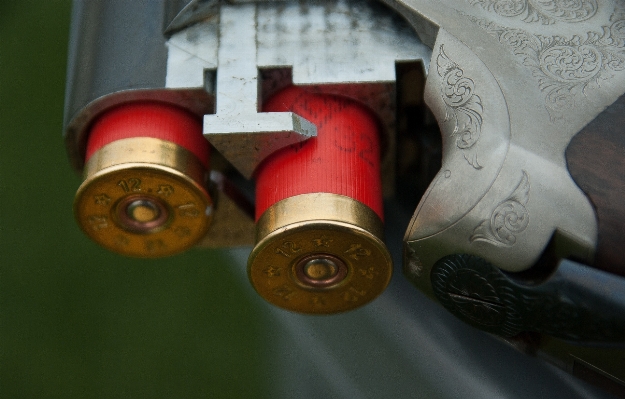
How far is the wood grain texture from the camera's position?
84 cm

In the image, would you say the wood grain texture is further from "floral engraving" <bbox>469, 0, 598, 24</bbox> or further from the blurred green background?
the blurred green background

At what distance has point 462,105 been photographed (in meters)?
0.92

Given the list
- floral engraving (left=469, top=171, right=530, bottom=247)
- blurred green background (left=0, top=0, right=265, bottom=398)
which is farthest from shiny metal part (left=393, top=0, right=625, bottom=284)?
blurred green background (left=0, top=0, right=265, bottom=398)

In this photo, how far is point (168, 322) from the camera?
1.37 metres

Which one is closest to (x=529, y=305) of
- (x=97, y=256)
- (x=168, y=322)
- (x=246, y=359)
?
(x=246, y=359)

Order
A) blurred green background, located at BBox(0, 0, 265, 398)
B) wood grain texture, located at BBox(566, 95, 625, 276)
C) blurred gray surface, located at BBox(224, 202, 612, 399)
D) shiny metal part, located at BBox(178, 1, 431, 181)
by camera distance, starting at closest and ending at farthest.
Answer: wood grain texture, located at BBox(566, 95, 625, 276), shiny metal part, located at BBox(178, 1, 431, 181), blurred gray surface, located at BBox(224, 202, 612, 399), blurred green background, located at BBox(0, 0, 265, 398)

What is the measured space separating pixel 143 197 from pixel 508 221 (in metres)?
0.42

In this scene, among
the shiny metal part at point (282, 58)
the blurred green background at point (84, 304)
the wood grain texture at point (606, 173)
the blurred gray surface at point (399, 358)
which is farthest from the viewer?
the blurred green background at point (84, 304)

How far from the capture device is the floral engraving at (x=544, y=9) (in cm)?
99

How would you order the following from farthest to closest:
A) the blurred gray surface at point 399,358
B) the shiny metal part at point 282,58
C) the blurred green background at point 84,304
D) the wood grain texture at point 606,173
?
the blurred green background at point 84,304 → the blurred gray surface at point 399,358 → the shiny metal part at point 282,58 → the wood grain texture at point 606,173

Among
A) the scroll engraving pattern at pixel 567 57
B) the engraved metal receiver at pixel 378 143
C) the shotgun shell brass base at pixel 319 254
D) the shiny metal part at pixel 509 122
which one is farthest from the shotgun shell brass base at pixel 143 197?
the scroll engraving pattern at pixel 567 57

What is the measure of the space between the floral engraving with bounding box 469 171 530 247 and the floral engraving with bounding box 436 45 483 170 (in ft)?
0.16

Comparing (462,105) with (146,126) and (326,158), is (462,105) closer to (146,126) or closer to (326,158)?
(326,158)

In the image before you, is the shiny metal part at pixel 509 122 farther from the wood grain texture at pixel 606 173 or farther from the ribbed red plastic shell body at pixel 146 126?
the ribbed red plastic shell body at pixel 146 126
